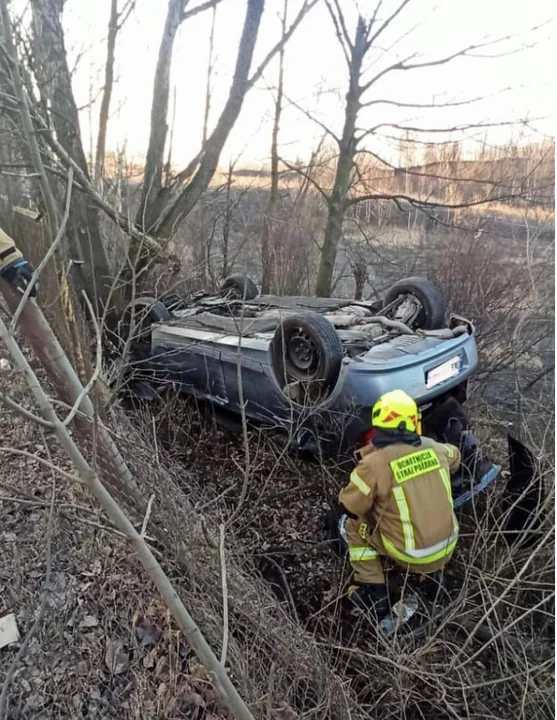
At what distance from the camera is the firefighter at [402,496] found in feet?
8.62

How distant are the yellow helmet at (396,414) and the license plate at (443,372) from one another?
0.82 m

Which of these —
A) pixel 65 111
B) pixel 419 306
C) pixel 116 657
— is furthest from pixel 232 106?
pixel 116 657

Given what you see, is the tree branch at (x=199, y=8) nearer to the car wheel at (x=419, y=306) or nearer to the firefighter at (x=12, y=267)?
the car wheel at (x=419, y=306)

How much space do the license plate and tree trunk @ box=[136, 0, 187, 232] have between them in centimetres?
428

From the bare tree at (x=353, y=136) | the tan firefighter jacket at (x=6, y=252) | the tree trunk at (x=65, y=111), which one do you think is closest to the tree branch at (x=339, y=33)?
the bare tree at (x=353, y=136)

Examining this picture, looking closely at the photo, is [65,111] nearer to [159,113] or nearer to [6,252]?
[159,113]

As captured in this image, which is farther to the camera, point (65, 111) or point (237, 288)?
point (237, 288)

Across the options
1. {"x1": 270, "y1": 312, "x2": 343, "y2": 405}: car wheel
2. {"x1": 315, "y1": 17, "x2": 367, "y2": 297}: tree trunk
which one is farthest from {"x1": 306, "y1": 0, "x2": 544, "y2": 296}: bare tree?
{"x1": 270, "y1": 312, "x2": 343, "y2": 405}: car wheel

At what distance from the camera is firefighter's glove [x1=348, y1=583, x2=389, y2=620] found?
2.79m

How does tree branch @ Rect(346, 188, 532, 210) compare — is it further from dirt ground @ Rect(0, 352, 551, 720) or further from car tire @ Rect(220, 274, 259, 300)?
dirt ground @ Rect(0, 352, 551, 720)

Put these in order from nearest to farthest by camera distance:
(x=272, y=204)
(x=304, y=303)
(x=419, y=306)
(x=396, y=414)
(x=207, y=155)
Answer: (x=396, y=414)
(x=419, y=306)
(x=304, y=303)
(x=207, y=155)
(x=272, y=204)

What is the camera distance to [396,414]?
266 centimetres

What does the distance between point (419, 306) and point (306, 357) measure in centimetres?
142

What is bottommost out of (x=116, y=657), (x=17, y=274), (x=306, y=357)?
(x=116, y=657)
